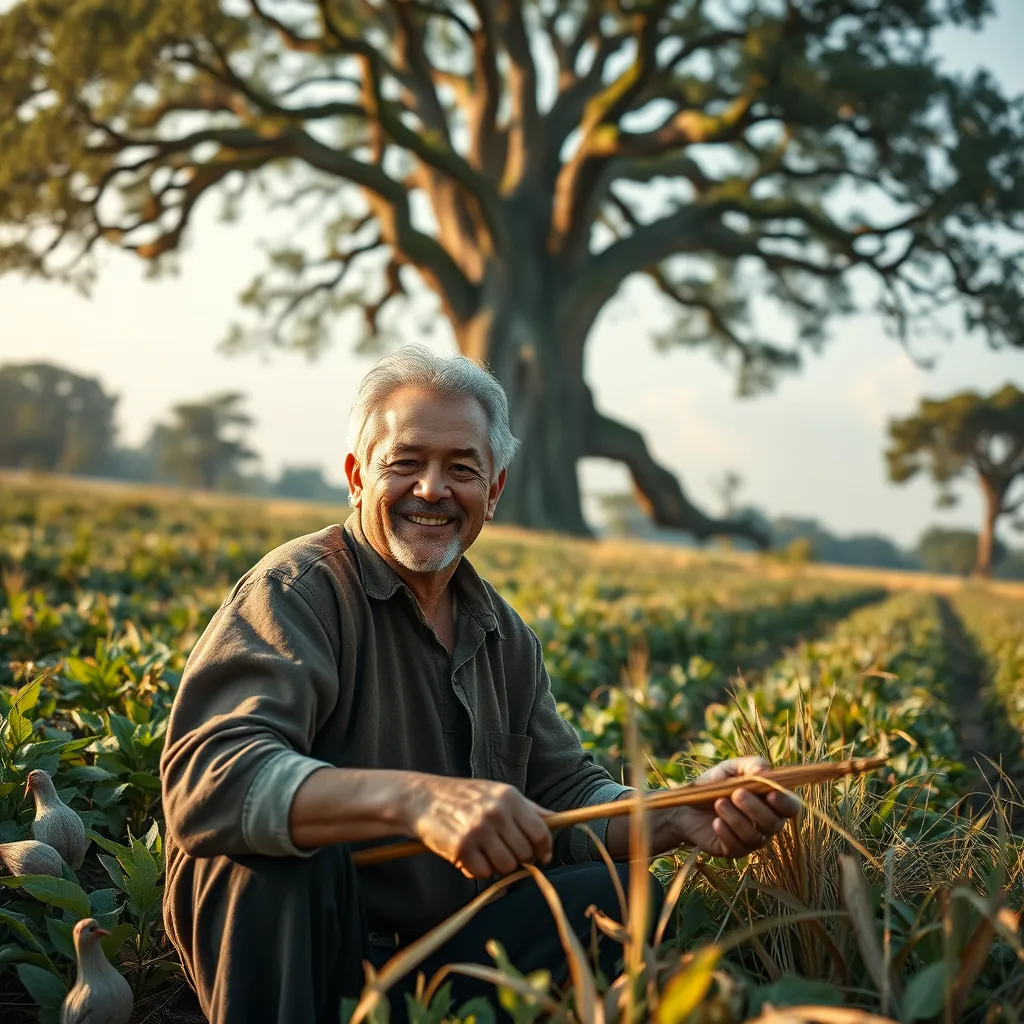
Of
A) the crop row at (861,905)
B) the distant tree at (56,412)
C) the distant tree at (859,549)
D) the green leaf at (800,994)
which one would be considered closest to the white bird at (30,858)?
the crop row at (861,905)

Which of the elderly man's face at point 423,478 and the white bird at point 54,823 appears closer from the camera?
the elderly man's face at point 423,478

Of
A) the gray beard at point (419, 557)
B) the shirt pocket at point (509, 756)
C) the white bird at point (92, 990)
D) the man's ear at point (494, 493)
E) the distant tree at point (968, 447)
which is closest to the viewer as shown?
the white bird at point (92, 990)

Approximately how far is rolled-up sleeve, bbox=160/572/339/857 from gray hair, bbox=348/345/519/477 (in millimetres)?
498

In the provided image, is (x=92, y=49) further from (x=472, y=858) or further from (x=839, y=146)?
(x=472, y=858)

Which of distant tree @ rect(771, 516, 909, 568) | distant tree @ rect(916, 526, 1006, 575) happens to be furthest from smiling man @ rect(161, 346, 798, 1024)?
distant tree @ rect(771, 516, 909, 568)

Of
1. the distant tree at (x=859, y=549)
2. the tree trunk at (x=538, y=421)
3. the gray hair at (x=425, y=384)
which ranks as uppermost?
the tree trunk at (x=538, y=421)

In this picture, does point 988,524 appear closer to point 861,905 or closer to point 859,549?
point 859,549

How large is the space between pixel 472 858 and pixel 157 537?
30.4ft

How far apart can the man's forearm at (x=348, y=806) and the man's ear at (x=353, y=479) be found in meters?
0.88

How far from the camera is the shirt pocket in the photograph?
2531 mm

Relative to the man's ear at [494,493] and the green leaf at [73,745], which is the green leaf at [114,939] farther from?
the man's ear at [494,493]

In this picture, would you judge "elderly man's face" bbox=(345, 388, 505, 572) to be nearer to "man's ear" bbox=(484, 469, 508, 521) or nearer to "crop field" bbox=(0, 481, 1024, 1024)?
"man's ear" bbox=(484, 469, 508, 521)

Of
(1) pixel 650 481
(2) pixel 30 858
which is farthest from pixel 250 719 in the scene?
(1) pixel 650 481

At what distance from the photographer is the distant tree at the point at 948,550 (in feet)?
253
